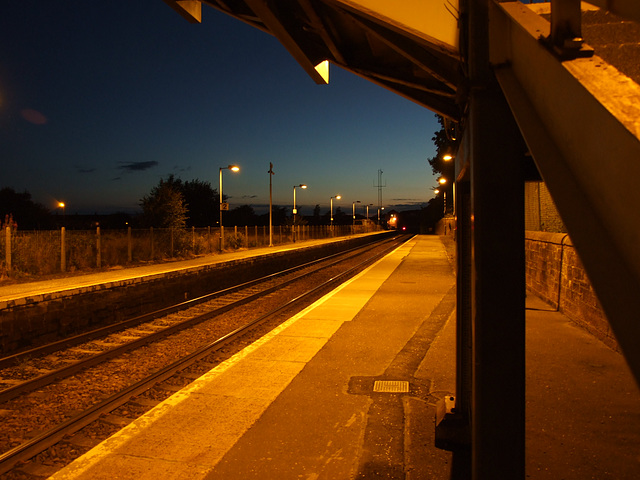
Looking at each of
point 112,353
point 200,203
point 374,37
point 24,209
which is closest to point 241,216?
point 200,203

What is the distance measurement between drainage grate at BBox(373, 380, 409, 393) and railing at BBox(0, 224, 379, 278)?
14577mm

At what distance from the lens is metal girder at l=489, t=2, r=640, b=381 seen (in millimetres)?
1254

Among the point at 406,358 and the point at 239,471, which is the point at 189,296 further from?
the point at 239,471

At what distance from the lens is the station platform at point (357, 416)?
396 cm

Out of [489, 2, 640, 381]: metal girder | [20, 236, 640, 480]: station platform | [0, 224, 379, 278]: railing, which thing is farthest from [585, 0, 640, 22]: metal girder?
[0, 224, 379, 278]: railing

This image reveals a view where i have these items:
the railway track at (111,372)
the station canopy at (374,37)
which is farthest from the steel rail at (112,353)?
the station canopy at (374,37)

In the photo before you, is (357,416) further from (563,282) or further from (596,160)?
(563,282)

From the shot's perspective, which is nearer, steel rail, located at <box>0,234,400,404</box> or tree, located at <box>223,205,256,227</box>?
steel rail, located at <box>0,234,400,404</box>

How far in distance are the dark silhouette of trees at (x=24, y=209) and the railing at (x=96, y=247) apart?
911 inches

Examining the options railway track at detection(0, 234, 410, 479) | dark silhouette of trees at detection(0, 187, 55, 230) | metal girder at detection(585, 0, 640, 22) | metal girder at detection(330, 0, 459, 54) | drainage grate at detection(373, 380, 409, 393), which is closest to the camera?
metal girder at detection(585, 0, 640, 22)

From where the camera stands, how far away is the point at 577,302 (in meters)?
8.43

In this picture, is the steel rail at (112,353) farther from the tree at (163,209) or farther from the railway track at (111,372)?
the tree at (163,209)

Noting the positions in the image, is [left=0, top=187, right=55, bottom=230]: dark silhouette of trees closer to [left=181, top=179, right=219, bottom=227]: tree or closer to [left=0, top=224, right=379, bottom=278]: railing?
[left=181, top=179, right=219, bottom=227]: tree

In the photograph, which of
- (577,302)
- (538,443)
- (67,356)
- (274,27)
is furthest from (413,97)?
(67,356)
